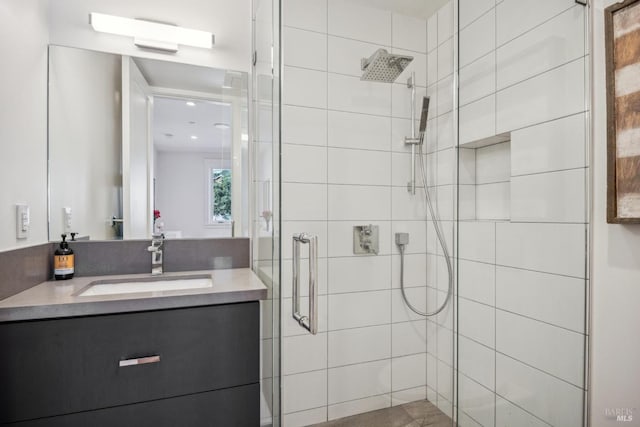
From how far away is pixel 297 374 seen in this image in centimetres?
158

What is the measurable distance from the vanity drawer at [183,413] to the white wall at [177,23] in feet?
5.17

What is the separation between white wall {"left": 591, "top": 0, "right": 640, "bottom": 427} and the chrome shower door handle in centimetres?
105

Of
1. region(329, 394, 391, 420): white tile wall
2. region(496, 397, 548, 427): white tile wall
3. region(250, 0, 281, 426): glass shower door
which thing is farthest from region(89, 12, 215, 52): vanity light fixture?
region(496, 397, 548, 427): white tile wall

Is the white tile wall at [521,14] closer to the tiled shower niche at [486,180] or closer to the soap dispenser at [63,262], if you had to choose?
the tiled shower niche at [486,180]

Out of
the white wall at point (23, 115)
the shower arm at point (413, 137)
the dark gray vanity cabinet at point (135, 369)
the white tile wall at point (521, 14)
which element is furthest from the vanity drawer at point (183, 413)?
the white tile wall at point (521, 14)

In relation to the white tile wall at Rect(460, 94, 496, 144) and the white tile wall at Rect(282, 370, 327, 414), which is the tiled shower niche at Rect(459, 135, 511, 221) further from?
the white tile wall at Rect(282, 370, 327, 414)

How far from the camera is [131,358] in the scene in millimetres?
1087

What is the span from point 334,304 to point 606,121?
1292 millimetres

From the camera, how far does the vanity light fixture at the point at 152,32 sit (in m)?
1.59

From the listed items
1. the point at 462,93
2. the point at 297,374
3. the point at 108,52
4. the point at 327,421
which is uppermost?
the point at 108,52

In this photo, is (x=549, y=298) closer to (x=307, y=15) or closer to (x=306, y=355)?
(x=306, y=355)

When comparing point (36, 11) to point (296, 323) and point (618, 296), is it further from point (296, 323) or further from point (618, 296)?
point (618, 296)

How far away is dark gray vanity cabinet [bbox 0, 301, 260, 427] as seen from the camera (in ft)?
3.28

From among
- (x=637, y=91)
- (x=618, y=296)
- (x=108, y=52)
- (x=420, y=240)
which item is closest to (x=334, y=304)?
(x=420, y=240)
